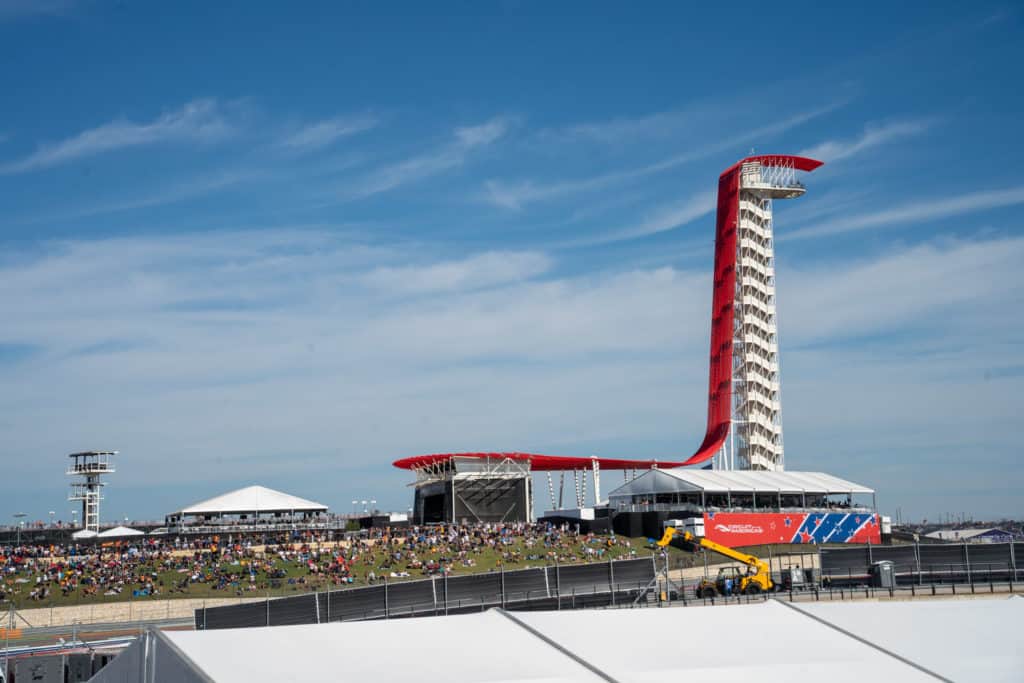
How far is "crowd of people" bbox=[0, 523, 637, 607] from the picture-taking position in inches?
1716

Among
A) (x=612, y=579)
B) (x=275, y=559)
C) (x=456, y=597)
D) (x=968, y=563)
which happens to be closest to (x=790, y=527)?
(x=968, y=563)

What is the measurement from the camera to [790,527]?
63.7 meters

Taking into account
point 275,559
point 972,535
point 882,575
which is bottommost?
point 972,535

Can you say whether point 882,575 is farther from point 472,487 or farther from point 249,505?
point 249,505

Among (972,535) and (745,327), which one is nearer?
(745,327)

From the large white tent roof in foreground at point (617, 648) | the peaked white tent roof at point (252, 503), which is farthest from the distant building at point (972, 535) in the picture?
the large white tent roof in foreground at point (617, 648)

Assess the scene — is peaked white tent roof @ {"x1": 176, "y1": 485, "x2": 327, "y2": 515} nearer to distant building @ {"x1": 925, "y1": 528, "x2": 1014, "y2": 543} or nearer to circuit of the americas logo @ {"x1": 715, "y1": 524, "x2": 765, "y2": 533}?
circuit of the americas logo @ {"x1": 715, "y1": 524, "x2": 765, "y2": 533}

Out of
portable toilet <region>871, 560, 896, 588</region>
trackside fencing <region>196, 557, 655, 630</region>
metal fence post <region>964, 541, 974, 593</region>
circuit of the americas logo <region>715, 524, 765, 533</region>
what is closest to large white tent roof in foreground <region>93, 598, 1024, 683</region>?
trackside fencing <region>196, 557, 655, 630</region>

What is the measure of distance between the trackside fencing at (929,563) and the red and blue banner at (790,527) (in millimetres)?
23933

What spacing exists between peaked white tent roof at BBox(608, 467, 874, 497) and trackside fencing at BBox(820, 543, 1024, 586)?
26.3 meters

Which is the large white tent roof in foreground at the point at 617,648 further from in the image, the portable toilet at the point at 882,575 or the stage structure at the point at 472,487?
the stage structure at the point at 472,487

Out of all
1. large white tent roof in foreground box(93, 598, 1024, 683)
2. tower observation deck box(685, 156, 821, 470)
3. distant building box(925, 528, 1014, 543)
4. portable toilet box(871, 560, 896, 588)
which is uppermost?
tower observation deck box(685, 156, 821, 470)

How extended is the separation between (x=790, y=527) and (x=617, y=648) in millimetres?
55382

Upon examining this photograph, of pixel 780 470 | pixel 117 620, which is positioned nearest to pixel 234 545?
pixel 117 620
